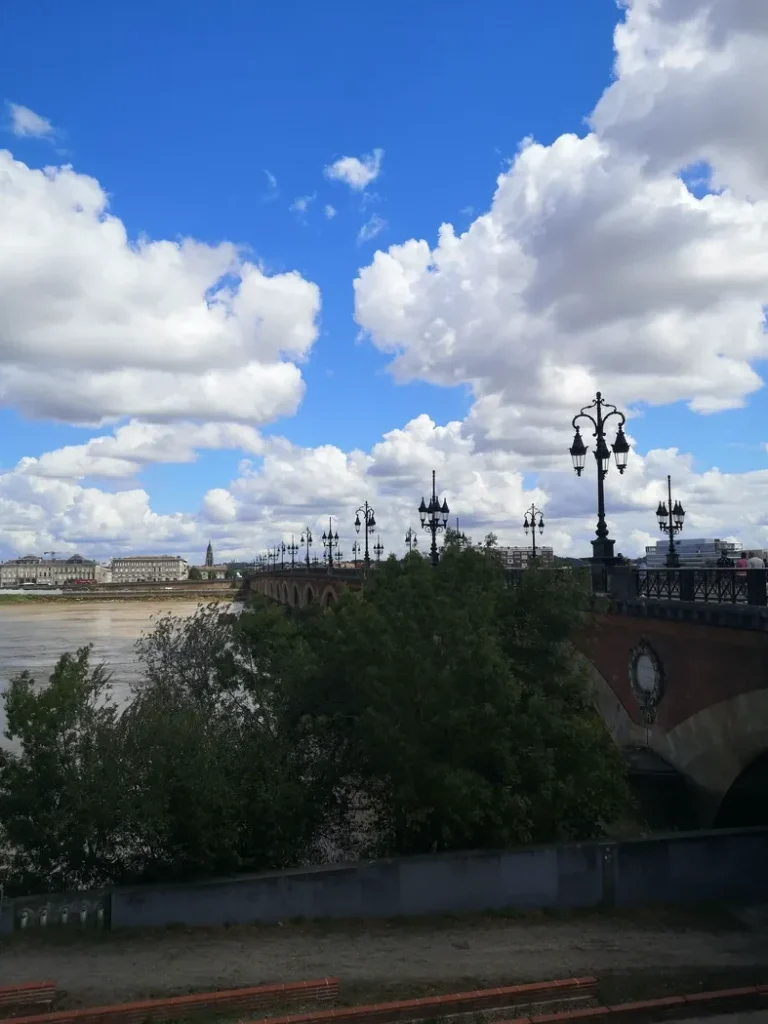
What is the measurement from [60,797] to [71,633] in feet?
295

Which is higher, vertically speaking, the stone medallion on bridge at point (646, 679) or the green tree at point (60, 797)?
the stone medallion on bridge at point (646, 679)

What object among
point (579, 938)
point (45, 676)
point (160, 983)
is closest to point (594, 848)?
point (579, 938)

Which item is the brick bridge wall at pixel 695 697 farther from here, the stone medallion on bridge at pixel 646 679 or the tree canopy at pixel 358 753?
the tree canopy at pixel 358 753

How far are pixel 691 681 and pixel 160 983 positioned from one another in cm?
1126

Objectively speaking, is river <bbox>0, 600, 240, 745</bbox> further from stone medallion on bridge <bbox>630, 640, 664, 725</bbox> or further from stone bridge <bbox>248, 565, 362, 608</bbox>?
stone medallion on bridge <bbox>630, 640, 664, 725</bbox>

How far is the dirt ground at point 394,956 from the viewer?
12461 millimetres

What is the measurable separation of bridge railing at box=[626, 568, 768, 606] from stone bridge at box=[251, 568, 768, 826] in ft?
0.07

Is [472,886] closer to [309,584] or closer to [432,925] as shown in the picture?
[432,925]

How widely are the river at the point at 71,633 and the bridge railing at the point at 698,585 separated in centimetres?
1845

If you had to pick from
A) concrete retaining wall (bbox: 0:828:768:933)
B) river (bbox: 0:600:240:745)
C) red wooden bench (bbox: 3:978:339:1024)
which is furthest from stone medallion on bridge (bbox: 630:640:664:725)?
river (bbox: 0:600:240:745)

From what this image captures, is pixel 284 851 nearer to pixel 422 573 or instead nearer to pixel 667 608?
pixel 422 573

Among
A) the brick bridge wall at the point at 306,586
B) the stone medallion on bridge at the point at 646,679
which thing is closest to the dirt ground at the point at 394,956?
the stone medallion on bridge at the point at 646,679

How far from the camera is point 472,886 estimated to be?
15.8 metres

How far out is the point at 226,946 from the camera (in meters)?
13.8
